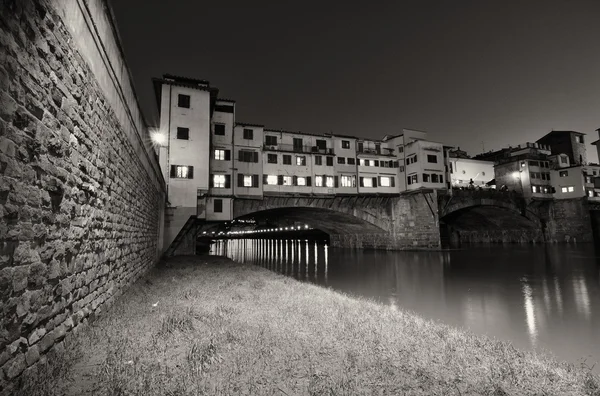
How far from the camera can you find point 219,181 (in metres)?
32.9

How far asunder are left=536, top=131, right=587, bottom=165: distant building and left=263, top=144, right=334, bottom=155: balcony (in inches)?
2478

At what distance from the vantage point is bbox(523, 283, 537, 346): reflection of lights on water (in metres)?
10.9

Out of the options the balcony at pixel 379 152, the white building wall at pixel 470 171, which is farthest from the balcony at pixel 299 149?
the white building wall at pixel 470 171

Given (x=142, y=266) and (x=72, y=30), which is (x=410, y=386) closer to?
(x=72, y=30)

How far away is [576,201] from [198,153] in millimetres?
65526

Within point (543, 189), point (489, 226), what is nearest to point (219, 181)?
point (489, 226)

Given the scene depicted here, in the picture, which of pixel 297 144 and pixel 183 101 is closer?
pixel 183 101

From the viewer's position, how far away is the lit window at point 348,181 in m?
41.6

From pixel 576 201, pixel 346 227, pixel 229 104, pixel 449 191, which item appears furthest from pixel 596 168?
pixel 229 104

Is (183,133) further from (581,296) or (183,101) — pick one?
(581,296)

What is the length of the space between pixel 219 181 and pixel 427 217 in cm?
2818

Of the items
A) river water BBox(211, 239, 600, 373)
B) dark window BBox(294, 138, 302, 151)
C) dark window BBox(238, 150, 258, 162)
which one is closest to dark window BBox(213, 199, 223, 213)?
dark window BBox(238, 150, 258, 162)

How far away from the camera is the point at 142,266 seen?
15062 millimetres

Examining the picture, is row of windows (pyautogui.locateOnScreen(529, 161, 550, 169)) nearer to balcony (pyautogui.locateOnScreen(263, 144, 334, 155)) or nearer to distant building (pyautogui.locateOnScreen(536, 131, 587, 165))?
distant building (pyautogui.locateOnScreen(536, 131, 587, 165))
